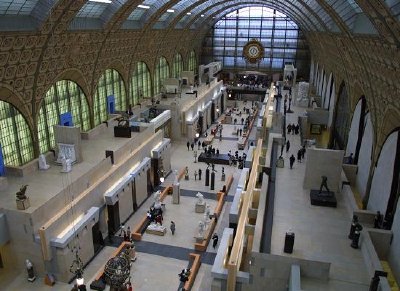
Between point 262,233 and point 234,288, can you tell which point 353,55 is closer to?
point 262,233

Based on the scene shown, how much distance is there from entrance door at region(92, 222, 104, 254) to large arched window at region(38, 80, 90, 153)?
7.84m

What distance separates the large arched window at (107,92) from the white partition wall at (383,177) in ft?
71.5

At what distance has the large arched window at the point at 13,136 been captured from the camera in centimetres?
2083

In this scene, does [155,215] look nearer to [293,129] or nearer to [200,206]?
[200,206]

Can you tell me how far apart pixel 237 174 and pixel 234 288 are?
53.8 ft

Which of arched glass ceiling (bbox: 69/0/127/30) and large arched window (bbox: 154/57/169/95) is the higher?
arched glass ceiling (bbox: 69/0/127/30)

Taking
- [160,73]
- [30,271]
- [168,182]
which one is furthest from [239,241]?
[160,73]

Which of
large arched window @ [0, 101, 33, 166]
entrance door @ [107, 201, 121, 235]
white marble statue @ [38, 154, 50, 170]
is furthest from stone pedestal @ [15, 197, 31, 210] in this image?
large arched window @ [0, 101, 33, 166]

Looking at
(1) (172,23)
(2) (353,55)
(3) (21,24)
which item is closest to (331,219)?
(2) (353,55)

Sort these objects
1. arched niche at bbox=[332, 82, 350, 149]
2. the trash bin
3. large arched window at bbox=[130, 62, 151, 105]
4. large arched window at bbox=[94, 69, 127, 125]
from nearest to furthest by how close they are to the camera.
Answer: the trash bin → arched niche at bbox=[332, 82, 350, 149] → large arched window at bbox=[94, 69, 127, 125] → large arched window at bbox=[130, 62, 151, 105]

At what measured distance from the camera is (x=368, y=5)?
519 inches

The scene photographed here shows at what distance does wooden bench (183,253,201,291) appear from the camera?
55.0 feet

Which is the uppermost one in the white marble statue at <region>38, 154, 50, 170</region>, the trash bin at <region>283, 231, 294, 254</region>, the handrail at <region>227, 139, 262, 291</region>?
the white marble statue at <region>38, 154, 50, 170</region>

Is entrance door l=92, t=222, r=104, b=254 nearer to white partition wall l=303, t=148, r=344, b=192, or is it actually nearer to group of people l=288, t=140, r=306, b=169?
white partition wall l=303, t=148, r=344, b=192
